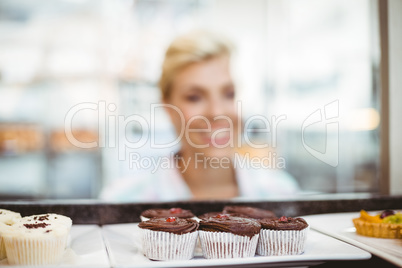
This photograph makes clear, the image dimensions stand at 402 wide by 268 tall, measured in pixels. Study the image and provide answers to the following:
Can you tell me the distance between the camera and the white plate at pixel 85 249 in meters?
1.17

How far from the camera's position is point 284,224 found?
4.66 ft

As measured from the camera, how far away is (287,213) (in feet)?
5.63

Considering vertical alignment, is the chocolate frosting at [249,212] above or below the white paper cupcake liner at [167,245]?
above

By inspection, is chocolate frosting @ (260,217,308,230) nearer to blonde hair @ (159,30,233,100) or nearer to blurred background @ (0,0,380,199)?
blonde hair @ (159,30,233,100)

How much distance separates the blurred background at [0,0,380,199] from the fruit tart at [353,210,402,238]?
2318 millimetres

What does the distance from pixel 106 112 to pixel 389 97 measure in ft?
8.88

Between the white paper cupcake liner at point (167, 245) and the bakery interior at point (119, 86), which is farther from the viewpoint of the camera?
the bakery interior at point (119, 86)

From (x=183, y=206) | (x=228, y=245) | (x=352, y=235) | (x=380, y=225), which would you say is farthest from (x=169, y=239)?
(x=380, y=225)

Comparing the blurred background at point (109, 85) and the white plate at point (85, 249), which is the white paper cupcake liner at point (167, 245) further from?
the blurred background at point (109, 85)

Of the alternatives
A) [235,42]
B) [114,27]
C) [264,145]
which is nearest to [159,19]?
[114,27]

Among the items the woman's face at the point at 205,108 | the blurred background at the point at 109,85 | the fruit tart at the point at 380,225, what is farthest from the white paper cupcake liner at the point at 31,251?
the blurred background at the point at 109,85

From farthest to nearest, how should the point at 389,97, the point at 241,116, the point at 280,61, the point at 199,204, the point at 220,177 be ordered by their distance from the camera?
1. the point at 280,61
2. the point at 241,116
3. the point at 220,177
4. the point at 389,97
5. the point at 199,204

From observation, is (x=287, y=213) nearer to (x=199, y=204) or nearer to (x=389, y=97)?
(x=199, y=204)

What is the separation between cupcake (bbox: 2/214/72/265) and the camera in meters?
1.16
